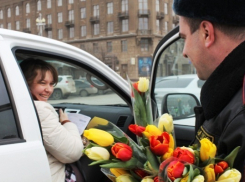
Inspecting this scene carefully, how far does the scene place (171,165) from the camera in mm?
978

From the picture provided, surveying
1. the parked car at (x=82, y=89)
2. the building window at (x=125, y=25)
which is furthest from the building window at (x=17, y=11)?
the parked car at (x=82, y=89)

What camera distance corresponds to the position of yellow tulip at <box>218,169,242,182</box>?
0.96 metres

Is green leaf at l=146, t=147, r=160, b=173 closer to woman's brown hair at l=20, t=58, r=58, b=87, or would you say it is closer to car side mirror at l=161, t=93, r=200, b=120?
woman's brown hair at l=20, t=58, r=58, b=87

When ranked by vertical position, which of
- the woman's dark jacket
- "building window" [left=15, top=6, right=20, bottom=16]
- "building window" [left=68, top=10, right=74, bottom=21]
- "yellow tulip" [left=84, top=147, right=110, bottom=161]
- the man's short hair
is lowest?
"yellow tulip" [left=84, top=147, right=110, bottom=161]

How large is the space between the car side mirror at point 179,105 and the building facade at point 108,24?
41.8 metres

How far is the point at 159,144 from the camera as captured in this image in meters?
1.09

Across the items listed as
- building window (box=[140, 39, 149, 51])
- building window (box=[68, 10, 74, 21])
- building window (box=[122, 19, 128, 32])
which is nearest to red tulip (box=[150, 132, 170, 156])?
building window (box=[140, 39, 149, 51])

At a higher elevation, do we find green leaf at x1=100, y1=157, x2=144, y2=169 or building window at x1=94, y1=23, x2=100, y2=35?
building window at x1=94, y1=23, x2=100, y2=35

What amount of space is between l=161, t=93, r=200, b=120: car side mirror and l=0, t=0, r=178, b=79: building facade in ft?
137

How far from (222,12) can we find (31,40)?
1.21 metres

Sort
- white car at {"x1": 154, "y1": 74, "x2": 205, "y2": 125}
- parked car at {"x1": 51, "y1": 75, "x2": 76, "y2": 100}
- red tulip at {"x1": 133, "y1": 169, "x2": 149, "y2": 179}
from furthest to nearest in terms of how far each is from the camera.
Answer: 1. parked car at {"x1": 51, "y1": 75, "x2": 76, "y2": 100}
2. white car at {"x1": 154, "y1": 74, "x2": 205, "y2": 125}
3. red tulip at {"x1": 133, "y1": 169, "x2": 149, "y2": 179}

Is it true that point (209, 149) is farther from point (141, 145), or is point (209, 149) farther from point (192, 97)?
point (192, 97)

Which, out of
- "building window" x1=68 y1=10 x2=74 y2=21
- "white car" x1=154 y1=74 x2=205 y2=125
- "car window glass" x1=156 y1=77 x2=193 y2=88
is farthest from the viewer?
"building window" x1=68 y1=10 x2=74 y2=21

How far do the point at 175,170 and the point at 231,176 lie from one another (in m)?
0.17
